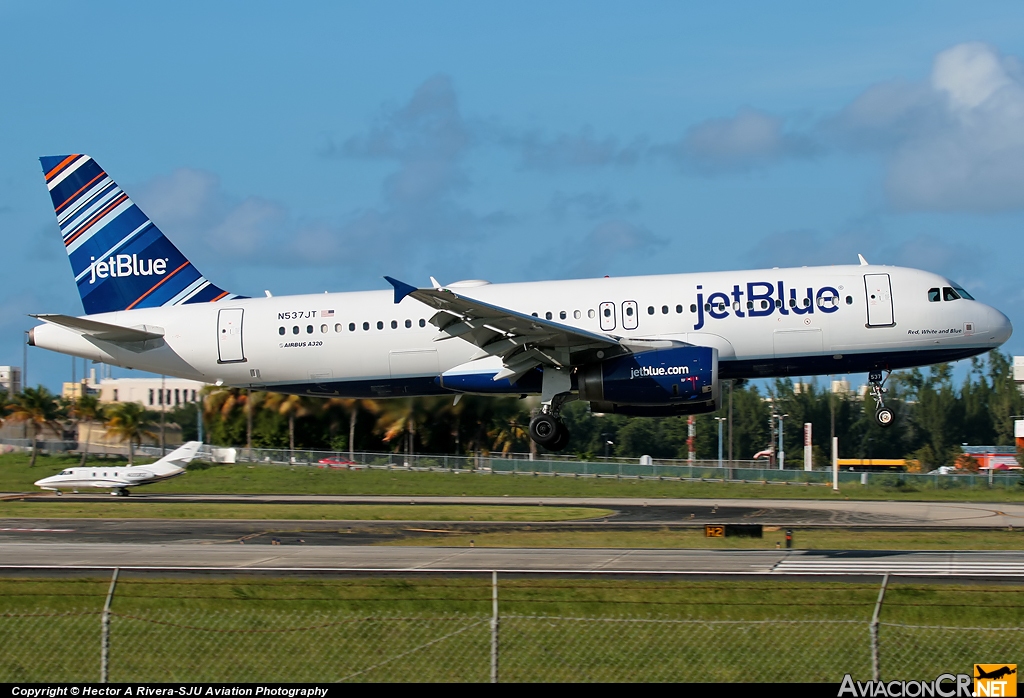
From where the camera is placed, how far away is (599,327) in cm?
3406

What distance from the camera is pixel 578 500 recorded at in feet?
170

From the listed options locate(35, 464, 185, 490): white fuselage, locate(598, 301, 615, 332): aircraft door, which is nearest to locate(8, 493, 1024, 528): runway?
locate(35, 464, 185, 490): white fuselage

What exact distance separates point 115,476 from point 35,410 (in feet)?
123

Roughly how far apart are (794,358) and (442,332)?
10588 millimetres

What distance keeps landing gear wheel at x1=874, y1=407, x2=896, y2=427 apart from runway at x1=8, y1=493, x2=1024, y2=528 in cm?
543

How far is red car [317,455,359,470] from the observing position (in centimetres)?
6662

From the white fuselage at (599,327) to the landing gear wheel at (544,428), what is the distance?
295 cm

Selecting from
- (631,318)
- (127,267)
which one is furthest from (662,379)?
(127,267)

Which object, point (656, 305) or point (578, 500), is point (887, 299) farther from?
point (578, 500)

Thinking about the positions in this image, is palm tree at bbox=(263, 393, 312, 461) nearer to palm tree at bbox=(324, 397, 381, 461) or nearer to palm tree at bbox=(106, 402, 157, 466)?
palm tree at bbox=(324, 397, 381, 461)

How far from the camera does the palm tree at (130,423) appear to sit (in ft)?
294

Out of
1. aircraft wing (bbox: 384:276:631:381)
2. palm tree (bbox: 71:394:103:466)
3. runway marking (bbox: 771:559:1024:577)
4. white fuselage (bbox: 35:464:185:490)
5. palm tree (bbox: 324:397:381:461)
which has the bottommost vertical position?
runway marking (bbox: 771:559:1024:577)

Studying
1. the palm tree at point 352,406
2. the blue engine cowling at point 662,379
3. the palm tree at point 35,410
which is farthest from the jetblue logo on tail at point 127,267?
the palm tree at point 35,410

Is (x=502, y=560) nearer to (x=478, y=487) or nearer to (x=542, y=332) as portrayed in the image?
(x=542, y=332)
